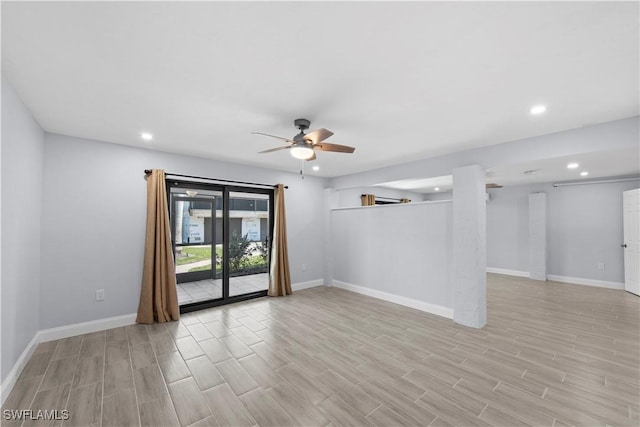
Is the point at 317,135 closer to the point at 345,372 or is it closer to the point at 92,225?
the point at 345,372

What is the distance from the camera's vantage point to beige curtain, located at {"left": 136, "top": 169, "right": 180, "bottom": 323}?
358 cm

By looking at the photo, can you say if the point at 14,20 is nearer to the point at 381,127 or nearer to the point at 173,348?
the point at 381,127

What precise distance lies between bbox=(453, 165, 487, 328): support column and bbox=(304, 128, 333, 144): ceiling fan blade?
2.31m

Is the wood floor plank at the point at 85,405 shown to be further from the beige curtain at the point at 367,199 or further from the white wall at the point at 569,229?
the white wall at the point at 569,229

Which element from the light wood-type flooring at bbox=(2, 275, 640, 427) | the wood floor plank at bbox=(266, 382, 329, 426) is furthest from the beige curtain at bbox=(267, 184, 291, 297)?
the wood floor plank at bbox=(266, 382, 329, 426)

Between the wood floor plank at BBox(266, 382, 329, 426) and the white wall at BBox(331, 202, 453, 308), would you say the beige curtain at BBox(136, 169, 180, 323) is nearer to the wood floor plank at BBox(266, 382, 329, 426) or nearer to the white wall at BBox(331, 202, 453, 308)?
the wood floor plank at BBox(266, 382, 329, 426)

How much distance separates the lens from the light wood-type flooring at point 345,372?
1.90 m

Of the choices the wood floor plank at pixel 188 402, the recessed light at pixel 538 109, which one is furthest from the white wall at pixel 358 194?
the wood floor plank at pixel 188 402

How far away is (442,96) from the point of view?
2182mm

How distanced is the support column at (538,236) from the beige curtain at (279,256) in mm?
5894

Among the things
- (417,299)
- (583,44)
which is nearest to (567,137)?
(583,44)

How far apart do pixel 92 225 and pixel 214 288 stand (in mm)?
2366

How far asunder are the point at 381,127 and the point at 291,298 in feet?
11.3

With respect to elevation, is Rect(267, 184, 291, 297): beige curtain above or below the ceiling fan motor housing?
below
